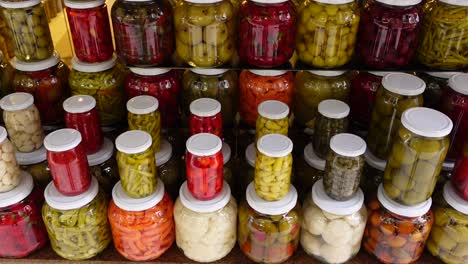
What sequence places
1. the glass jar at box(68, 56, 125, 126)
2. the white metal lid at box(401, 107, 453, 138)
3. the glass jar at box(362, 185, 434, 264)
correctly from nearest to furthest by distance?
the white metal lid at box(401, 107, 453, 138) < the glass jar at box(362, 185, 434, 264) < the glass jar at box(68, 56, 125, 126)

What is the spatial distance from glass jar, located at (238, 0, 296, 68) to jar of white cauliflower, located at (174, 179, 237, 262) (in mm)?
286

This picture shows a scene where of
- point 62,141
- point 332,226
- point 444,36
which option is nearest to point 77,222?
point 62,141

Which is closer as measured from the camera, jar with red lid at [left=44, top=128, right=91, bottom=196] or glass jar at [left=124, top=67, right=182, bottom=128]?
jar with red lid at [left=44, top=128, right=91, bottom=196]

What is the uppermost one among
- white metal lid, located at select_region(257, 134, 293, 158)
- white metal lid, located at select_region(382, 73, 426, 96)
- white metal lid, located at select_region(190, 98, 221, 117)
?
white metal lid, located at select_region(382, 73, 426, 96)

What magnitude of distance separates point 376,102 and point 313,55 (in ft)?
0.60

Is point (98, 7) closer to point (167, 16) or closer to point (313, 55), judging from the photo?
point (167, 16)

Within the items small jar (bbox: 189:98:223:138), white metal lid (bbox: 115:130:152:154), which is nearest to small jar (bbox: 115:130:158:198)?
white metal lid (bbox: 115:130:152:154)

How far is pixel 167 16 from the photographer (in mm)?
925

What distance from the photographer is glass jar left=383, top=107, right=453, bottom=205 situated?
85cm

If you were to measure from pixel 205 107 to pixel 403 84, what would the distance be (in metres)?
0.41

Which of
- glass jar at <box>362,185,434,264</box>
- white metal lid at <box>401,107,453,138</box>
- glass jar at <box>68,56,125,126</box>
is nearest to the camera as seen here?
white metal lid at <box>401,107,453,138</box>

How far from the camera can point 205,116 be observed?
98 centimetres

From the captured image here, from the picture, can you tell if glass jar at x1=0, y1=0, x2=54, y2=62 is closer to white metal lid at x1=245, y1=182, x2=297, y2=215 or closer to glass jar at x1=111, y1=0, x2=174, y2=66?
glass jar at x1=111, y1=0, x2=174, y2=66

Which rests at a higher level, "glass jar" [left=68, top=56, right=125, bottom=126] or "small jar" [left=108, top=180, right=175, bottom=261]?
"glass jar" [left=68, top=56, right=125, bottom=126]
